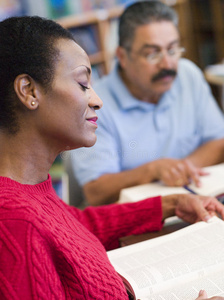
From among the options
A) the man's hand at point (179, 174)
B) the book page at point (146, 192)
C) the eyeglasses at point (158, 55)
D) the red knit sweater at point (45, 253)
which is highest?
the eyeglasses at point (158, 55)

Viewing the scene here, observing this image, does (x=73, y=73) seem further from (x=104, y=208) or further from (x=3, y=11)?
(x=3, y=11)

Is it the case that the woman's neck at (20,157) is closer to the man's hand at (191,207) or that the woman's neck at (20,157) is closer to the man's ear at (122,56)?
the man's hand at (191,207)

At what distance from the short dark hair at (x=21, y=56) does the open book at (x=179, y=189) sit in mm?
592

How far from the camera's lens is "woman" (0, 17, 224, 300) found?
615 mm

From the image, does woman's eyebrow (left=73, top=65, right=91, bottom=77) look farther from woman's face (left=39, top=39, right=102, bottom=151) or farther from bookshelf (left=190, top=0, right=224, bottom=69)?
bookshelf (left=190, top=0, right=224, bottom=69)

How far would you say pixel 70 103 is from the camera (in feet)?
2.40

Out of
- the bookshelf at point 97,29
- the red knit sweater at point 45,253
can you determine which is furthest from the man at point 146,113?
the bookshelf at point 97,29

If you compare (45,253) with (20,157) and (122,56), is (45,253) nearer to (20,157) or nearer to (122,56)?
(20,157)

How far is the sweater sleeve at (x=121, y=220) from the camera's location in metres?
1.05

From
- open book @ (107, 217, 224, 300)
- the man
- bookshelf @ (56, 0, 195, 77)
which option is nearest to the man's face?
the man

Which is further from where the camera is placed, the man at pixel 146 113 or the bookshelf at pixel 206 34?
the bookshelf at pixel 206 34

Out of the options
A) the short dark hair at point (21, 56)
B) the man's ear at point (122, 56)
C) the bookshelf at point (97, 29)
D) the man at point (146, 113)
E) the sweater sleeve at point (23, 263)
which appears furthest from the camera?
the bookshelf at point (97, 29)

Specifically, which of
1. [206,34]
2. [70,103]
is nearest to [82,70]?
[70,103]

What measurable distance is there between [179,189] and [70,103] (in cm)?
62
